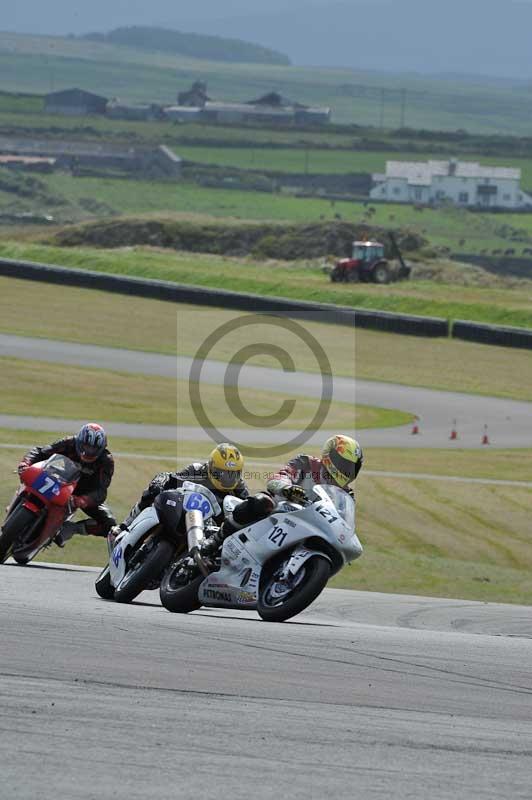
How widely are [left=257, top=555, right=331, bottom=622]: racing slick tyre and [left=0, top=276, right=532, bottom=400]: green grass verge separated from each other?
30843 millimetres

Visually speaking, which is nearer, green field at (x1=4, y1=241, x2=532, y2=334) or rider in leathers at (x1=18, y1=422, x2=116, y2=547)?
rider in leathers at (x1=18, y1=422, x2=116, y2=547)

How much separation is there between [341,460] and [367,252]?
54147 mm

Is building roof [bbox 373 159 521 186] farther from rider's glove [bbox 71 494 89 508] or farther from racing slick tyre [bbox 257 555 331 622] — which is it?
racing slick tyre [bbox 257 555 331 622]

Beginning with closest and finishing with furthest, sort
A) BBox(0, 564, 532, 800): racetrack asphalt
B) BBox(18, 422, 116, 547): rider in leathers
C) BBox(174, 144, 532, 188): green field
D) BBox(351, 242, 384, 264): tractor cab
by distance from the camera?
BBox(0, 564, 532, 800): racetrack asphalt, BBox(18, 422, 116, 547): rider in leathers, BBox(351, 242, 384, 264): tractor cab, BBox(174, 144, 532, 188): green field

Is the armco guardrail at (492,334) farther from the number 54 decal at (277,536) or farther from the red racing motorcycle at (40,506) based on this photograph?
the number 54 decal at (277,536)

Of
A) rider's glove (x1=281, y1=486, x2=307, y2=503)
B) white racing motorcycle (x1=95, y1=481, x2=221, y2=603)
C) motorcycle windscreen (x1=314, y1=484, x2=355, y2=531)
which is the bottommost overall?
white racing motorcycle (x1=95, y1=481, x2=221, y2=603)

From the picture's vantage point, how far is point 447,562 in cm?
1938

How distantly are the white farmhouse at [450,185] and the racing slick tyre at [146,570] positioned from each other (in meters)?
146

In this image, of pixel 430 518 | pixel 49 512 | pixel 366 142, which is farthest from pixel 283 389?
pixel 366 142

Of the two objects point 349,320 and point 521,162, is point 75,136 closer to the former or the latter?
point 521,162

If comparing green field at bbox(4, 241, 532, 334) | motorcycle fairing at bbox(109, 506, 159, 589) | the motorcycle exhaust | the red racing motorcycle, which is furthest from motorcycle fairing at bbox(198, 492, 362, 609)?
green field at bbox(4, 241, 532, 334)

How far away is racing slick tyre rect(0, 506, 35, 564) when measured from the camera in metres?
14.4

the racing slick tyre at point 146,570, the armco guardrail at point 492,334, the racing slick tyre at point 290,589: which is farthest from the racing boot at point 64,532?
the armco guardrail at point 492,334

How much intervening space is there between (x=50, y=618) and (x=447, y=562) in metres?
10.3
